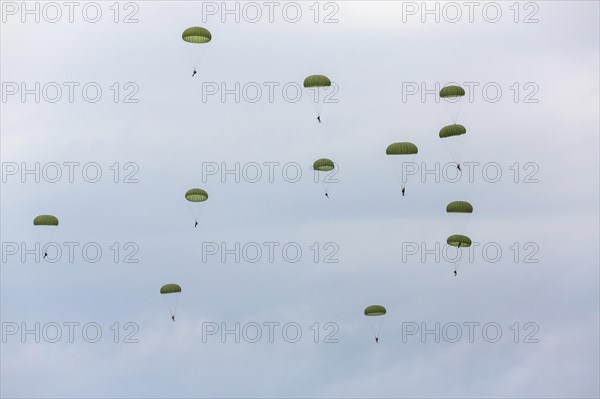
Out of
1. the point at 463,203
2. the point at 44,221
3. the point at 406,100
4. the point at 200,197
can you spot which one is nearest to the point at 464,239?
the point at 463,203

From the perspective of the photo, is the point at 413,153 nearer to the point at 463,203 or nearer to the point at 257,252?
the point at 463,203

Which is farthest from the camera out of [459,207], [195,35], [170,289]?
[170,289]

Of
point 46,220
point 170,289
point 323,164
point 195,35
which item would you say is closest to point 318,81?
point 323,164

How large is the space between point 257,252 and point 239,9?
20883mm

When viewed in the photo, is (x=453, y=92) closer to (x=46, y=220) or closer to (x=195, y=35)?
(x=195, y=35)

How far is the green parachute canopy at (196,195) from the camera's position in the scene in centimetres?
11101

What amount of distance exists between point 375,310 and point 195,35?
25.6 meters

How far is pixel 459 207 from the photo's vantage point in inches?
4316

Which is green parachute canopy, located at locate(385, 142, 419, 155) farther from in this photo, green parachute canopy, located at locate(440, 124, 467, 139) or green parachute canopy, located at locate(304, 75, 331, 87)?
green parachute canopy, located at locate(304, 75, 331, 87)

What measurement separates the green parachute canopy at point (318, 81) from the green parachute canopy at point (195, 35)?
815 cm

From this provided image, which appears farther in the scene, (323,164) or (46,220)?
(46,220)

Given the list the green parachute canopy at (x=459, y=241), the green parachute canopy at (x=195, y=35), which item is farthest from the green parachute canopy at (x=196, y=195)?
the green parachute canopy at (x=459, y=241)

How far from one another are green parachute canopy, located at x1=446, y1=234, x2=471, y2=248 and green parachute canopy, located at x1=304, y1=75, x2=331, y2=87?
52.4 feet

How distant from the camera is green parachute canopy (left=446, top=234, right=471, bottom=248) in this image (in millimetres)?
111656
